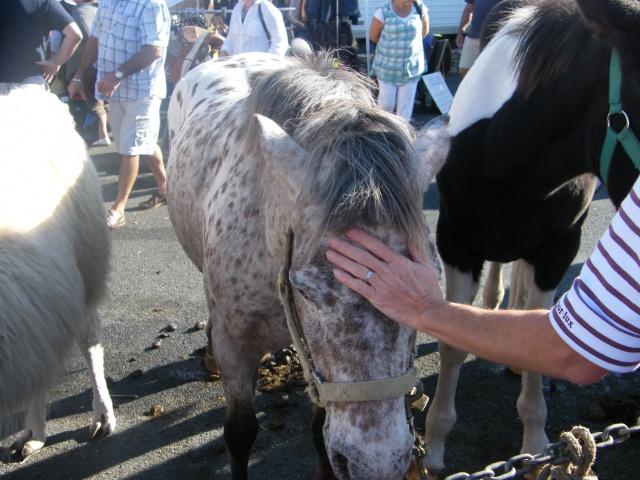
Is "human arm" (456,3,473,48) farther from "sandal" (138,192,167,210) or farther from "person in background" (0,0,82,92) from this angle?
"person in background" (0,0,82,92)

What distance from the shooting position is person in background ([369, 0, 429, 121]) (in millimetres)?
6590

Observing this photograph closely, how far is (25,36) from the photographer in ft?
14.7

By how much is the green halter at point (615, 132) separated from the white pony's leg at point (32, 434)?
2.70m

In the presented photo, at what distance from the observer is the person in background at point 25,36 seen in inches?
171

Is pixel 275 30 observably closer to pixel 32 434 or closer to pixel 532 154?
pixel 532 154

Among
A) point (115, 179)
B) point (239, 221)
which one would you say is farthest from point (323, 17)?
point (239, 221)

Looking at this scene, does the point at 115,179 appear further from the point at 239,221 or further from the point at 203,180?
the point at 239,221

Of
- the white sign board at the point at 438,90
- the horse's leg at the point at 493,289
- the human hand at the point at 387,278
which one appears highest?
the human hand at the point at 387,278

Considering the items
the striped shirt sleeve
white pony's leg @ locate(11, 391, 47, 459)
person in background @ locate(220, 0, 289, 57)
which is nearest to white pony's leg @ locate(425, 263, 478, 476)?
the striped shirt sleeve

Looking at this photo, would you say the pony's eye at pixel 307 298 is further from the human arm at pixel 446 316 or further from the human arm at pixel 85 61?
the human arm at pixel 85 61

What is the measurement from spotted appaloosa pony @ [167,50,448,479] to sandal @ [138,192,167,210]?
11.2 feet

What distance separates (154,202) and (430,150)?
191 inches

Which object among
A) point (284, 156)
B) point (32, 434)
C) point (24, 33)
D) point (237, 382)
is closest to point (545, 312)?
point (284, 156)

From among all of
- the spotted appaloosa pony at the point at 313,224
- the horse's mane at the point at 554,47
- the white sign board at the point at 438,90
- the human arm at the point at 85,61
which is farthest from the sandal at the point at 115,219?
the horse's mane at the point at 554,47
